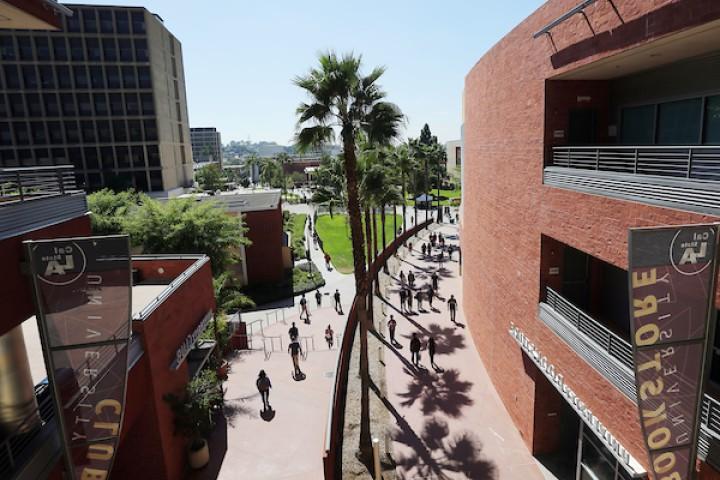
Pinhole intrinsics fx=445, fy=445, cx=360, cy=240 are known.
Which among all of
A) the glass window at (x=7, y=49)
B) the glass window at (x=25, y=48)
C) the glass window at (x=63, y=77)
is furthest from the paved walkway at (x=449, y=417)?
the glass window at (x=7, y=49)

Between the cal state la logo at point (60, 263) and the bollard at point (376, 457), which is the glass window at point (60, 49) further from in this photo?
the bollard at point (376, 457)

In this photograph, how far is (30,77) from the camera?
174 feet

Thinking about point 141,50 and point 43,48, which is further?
point 141,50

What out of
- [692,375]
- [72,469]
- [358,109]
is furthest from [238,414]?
[692,375]

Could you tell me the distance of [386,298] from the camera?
27.3 metres

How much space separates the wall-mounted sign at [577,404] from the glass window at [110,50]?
5981 centimetres

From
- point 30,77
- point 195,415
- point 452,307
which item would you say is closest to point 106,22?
point 30,77

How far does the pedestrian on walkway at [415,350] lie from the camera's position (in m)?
17.8

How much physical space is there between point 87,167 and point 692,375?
6509cm

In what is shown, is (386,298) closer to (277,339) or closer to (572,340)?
(277,339)

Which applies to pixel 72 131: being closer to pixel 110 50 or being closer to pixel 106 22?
pixel 110 50

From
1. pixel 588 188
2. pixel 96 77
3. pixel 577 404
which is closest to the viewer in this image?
pixel 588 188

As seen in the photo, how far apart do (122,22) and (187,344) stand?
57317mm

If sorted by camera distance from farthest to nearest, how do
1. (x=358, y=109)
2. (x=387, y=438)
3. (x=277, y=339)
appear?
(x=277, y=339) → (x=387, y=438) → (x=358, y=109)
